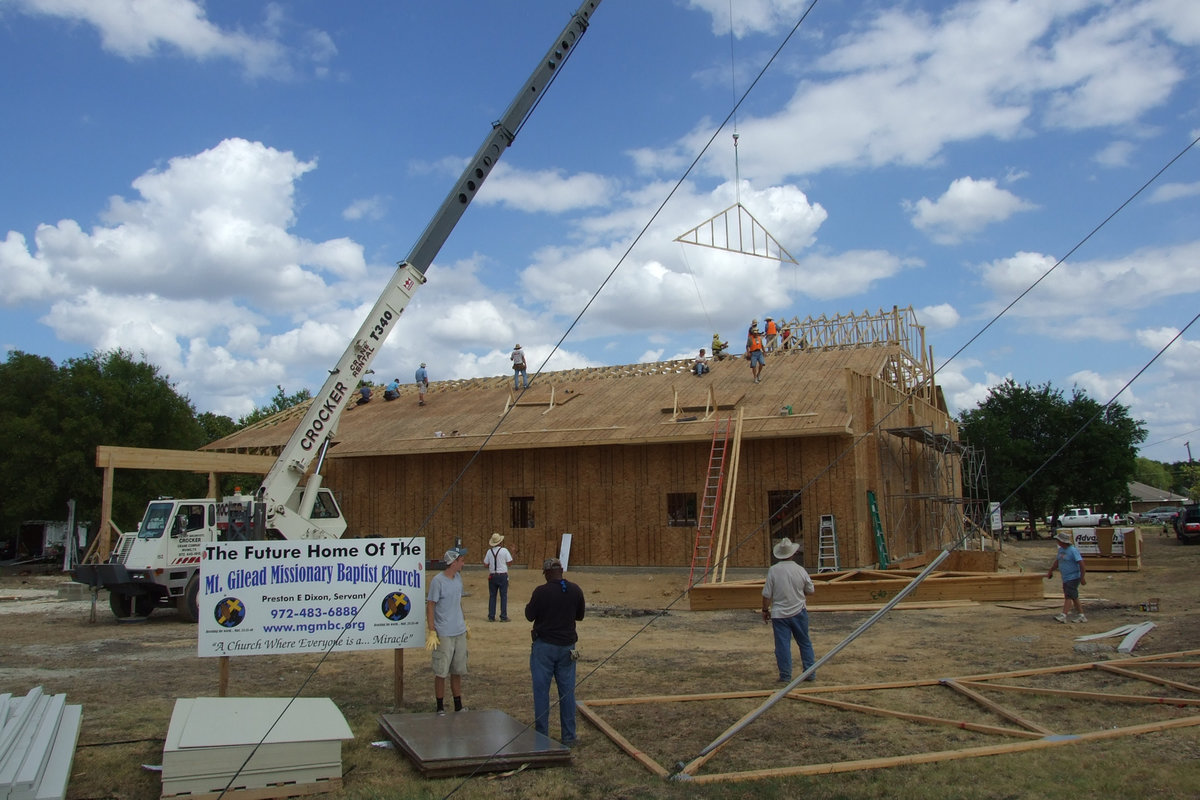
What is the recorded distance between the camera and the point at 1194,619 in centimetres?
1242

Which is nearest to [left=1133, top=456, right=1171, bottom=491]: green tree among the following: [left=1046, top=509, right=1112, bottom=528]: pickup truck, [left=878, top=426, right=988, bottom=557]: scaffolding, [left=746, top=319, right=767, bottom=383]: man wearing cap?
[left=1046, top=509, right=1112, bottom=528]: pickup truck

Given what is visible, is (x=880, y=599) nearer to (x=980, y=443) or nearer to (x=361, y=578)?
(x=361, y=578)

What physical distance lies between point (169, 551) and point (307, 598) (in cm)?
816

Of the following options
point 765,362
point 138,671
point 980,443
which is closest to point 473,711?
point 138,671

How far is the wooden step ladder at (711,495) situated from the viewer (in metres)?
20.0

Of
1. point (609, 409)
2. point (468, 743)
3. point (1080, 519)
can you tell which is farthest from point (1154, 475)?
point (468, 743)

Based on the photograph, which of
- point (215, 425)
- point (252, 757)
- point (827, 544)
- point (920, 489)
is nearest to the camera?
point (252, 757)

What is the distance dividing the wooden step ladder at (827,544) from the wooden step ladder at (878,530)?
0.96 m

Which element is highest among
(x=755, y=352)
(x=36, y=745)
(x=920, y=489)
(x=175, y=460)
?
(x=755, y=352)

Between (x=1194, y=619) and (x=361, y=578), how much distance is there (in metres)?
11.5

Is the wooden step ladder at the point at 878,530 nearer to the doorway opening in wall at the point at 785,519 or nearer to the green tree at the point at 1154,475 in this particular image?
the doorway opening in wall at the point at 785,519

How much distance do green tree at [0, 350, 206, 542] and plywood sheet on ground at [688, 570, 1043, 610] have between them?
24.1m

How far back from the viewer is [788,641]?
9.58 meters

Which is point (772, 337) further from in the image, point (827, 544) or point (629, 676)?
point (629, 676)
